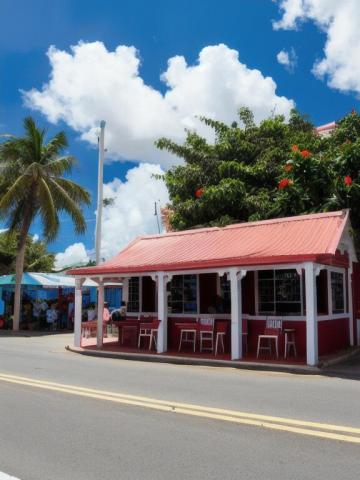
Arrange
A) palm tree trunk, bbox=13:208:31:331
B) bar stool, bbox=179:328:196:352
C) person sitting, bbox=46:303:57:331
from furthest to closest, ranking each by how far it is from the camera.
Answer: person sitting, bbox=46:303:57:331 → palm tree trunk, bbox=13:208:31:331 → bar stool, bbox=179:328:196:352

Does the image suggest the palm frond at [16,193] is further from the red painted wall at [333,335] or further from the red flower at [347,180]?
the red painted wall at [333,335]

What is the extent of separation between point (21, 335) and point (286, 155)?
14325mm

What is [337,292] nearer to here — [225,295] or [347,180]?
[225,295]

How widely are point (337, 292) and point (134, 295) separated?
22.1 feet

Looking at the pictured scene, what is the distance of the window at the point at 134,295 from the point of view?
17984 millimetres

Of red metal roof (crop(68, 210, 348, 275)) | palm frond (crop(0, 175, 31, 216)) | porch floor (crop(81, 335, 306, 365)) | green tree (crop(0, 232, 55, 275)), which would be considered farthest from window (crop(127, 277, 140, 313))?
green tree (crop(0, 232, 55, 275))

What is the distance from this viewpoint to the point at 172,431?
6.17 metres

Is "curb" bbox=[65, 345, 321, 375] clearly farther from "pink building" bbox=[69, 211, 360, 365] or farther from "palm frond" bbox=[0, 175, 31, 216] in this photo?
"palm frond" bbox=[0, 175, 31, 216]

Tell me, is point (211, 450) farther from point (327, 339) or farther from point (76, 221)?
point (76, 221)

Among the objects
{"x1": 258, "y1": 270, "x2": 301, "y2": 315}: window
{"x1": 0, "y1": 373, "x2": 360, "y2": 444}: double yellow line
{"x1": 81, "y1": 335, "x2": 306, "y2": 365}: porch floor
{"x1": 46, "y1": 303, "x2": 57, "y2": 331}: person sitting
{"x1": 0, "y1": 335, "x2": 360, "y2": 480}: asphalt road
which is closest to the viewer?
{"x1": 0, "y1": 335, "x2": 360, "y2": 480}: asphalt road

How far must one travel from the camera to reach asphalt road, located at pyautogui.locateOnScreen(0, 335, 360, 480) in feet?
15.9

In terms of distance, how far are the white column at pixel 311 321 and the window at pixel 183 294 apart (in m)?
4.89

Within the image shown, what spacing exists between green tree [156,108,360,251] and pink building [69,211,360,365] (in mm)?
2269

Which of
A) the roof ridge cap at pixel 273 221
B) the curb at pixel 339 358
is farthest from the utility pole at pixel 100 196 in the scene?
the curb at pixel 339 358
